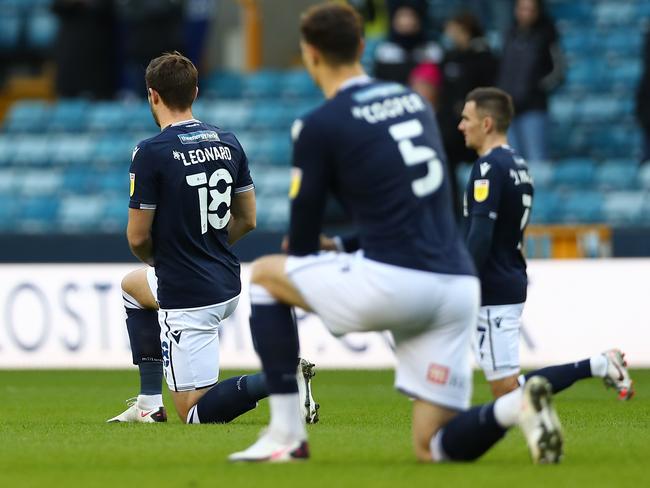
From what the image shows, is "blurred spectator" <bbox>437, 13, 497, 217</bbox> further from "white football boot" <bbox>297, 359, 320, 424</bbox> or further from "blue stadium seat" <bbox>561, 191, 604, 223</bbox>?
"white football boot" <bbox>297, 359, 320, 424</bbox>

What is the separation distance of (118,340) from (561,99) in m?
6.62

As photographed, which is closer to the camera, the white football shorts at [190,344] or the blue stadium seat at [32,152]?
the white football shorts at [190,344]

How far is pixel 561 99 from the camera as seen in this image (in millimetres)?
17453

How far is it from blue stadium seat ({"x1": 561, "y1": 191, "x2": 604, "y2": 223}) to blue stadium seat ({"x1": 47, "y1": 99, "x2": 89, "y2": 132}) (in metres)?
6.57

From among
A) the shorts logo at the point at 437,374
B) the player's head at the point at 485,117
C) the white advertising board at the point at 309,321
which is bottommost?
the white advertising board at the point at 309,321

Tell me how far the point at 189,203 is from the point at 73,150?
11.1m

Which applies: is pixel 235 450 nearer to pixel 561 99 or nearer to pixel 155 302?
pixel 155 302

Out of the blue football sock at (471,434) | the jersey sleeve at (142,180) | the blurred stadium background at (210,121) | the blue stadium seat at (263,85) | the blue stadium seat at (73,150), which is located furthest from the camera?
the blue stadium seat at (263,85)

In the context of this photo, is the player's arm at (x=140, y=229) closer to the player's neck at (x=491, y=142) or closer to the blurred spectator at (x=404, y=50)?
the player's neck at (x=491, y=142)

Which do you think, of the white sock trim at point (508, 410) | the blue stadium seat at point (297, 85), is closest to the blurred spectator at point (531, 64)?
the blue stadium seat at point (297, 85)

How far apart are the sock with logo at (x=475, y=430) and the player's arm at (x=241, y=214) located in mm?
2424

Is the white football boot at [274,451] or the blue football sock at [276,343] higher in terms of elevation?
the blue football sock at [276,343]

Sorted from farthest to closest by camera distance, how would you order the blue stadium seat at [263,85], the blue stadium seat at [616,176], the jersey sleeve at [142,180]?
the blue stadium seat at [263,85]
the blue stadium seat at [616,176]
the jersey sleeve at [142,180]

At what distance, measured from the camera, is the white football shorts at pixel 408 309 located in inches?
217
